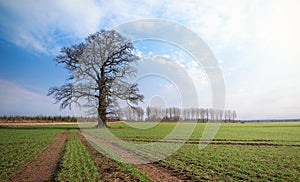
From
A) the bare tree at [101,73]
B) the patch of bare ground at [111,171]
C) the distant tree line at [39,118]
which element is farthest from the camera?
the distant tree line at [39,118]

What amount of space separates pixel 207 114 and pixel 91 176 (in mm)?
142664

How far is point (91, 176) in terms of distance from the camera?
862 cm

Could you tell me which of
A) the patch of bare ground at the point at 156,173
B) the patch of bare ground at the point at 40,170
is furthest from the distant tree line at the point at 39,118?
the patch of bare ground at the point at 156,173

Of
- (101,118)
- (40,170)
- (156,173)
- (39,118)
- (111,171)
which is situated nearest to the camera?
(156,173)

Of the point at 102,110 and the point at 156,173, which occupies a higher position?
the point at 102,110

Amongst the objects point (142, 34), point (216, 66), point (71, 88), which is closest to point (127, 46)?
point (71, 88)

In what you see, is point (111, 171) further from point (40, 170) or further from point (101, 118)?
point (101, 118)

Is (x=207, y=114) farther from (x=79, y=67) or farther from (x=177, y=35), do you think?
(x=177, y=35)

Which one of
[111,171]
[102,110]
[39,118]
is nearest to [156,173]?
[111,171]

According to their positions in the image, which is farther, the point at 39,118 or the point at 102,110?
the point at 39,118

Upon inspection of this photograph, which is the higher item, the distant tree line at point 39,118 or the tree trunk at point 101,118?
the tree trunk at point 101,118

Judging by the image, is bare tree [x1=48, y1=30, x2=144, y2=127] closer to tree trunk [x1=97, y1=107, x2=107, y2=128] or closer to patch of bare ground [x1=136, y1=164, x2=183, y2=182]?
tree trunk [x1=97, y1=107, x2=107, y2=128]

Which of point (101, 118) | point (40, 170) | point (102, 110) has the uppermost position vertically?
point (102, 110)

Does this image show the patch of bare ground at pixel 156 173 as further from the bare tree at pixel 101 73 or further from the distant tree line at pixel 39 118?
the distant tree line at pixel 39 118
